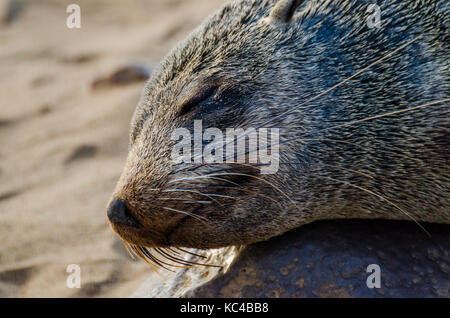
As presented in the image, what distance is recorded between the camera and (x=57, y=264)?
3.97 m

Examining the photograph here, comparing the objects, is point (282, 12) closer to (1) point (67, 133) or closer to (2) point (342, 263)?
(2) point (342, 263)

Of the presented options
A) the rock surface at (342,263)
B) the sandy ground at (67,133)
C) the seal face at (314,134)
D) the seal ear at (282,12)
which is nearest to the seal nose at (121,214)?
the seal face at (314,134)

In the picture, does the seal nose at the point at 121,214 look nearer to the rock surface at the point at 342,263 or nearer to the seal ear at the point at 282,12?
the rock surface at the point at 342,263

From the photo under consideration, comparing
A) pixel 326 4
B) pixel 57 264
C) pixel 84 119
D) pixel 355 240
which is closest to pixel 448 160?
pixel 355 240

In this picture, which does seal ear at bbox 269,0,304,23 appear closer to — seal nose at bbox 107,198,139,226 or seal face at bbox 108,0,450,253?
seal face at bbox 108,0,450,253

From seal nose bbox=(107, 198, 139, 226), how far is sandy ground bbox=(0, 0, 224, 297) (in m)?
1.41

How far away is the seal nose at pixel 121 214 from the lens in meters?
2.40

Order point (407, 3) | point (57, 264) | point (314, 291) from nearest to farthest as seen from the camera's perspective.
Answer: point (314, 291) → point (407, 3) → point (57, 264)

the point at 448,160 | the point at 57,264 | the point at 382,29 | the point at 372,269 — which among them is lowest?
the point at 57,264

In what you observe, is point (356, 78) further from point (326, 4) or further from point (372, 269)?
point (372, 269)

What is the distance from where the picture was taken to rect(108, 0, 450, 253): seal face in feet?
7.88

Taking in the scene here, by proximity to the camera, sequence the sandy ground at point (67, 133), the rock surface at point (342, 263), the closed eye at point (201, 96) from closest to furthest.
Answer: the rock surface at point (342, 263)
the closed eye at point (201, 96)
the sandy ground at point (67, 133)

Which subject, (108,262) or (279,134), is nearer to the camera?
(279,134)
